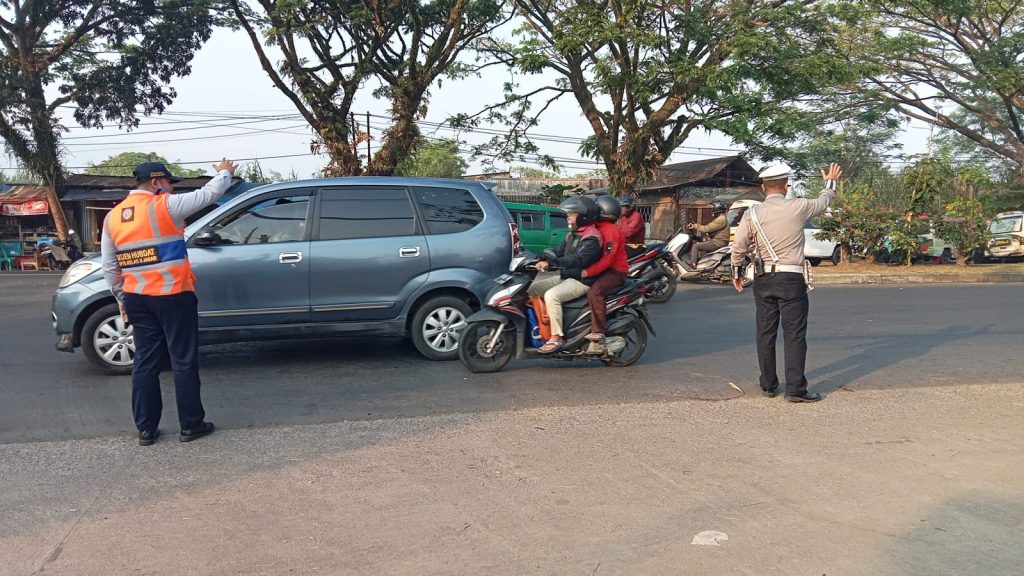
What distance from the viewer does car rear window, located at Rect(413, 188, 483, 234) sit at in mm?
7215

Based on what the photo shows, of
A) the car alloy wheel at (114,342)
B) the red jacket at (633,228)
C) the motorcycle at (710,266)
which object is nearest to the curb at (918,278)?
the motorcycle at (710,266)

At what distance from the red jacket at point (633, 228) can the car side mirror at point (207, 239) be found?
5.94 meters

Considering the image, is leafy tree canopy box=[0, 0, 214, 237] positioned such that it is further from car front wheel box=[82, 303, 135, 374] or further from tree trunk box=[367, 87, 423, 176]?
car front wheel box=[82, 303, 135, 374]

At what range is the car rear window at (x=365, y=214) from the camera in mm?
6918

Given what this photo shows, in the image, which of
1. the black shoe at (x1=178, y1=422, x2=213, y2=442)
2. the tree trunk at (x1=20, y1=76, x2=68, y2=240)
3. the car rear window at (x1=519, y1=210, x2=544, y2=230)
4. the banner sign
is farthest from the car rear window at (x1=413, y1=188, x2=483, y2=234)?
the banner sign

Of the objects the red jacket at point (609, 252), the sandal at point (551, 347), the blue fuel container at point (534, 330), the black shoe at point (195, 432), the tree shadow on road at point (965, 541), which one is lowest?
the tree shadow on road at point (965, 541)

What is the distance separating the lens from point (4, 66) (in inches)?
839

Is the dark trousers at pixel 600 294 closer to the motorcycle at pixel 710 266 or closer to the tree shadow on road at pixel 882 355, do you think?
the tree shadow on road at pixel 882 355

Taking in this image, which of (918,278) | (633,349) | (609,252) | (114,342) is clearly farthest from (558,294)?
(918,278)

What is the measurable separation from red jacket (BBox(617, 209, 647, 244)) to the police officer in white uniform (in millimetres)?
5009

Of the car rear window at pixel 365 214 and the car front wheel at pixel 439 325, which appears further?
the car front wheel at pixel 439 325

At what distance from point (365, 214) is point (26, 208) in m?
23.1

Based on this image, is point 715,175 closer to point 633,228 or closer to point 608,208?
point 633,228

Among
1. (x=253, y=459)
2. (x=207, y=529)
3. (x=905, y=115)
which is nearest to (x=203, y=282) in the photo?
(x=253, y=459)
